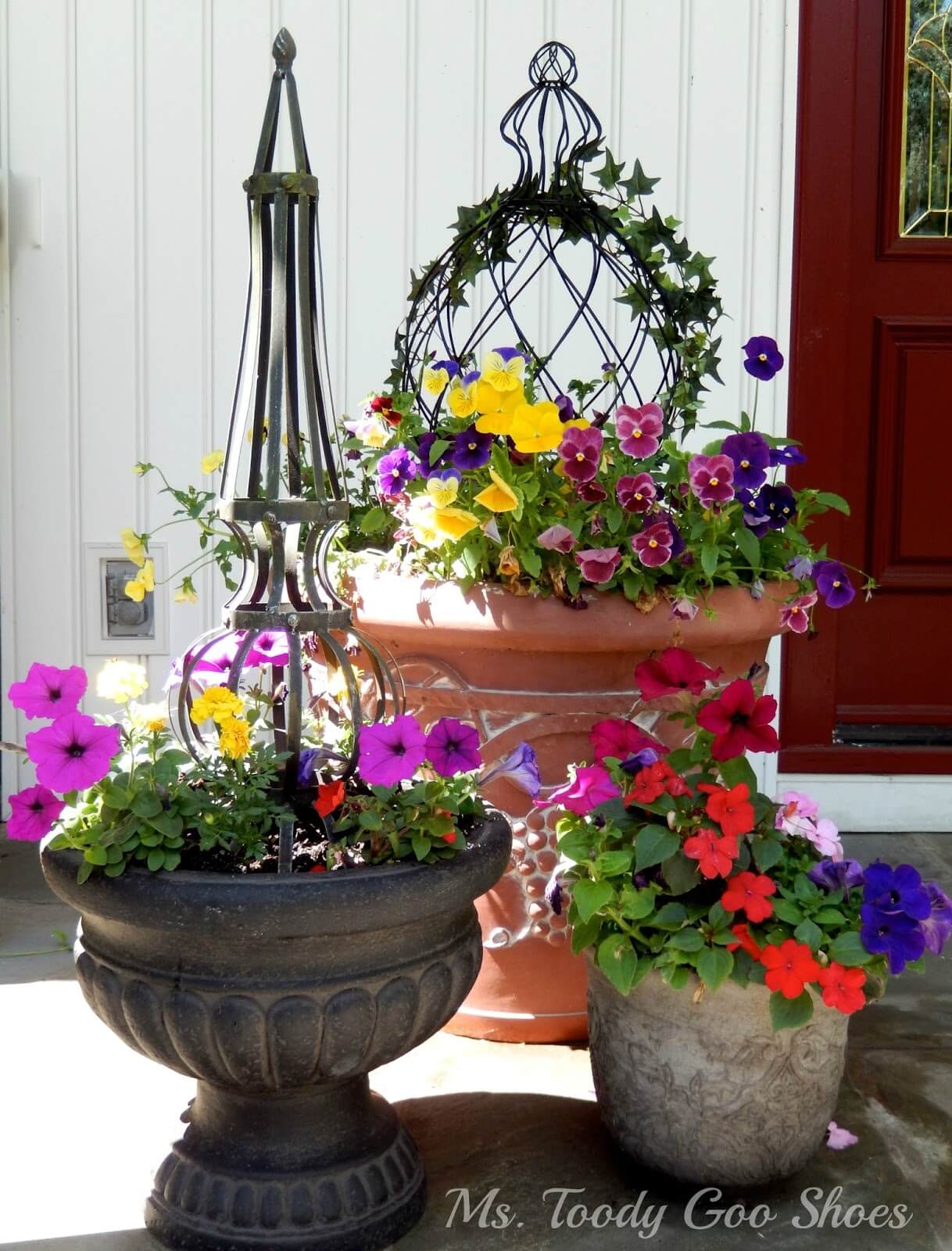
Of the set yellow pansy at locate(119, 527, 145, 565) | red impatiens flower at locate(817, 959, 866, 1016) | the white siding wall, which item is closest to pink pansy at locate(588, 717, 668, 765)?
red impatiens flower at locate(817, 959, 866, 1016)

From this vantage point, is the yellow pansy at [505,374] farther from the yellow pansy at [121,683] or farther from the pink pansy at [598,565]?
the yellow pansy at [121,683]

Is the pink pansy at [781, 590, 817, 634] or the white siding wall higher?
the white siding wall

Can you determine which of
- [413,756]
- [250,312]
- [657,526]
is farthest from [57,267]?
[413,756]

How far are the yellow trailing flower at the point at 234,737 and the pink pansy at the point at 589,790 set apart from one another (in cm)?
44

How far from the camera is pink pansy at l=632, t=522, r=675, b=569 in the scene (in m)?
1.88

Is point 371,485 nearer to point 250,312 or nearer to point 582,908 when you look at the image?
point 250,312

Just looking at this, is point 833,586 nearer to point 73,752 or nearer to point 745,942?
point 745,942

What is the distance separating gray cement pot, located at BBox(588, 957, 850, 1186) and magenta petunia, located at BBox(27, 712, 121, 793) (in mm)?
706

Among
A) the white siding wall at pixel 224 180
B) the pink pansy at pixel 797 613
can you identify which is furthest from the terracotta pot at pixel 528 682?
the white siding wall at pixel 224 180

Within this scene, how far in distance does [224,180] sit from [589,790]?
2034mm

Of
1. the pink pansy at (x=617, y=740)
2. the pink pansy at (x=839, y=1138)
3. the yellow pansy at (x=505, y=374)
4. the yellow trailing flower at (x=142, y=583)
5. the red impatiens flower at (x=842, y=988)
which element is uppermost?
the yellow pansy at (x=505, y=374)

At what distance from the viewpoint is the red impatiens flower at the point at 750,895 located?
1554 mm

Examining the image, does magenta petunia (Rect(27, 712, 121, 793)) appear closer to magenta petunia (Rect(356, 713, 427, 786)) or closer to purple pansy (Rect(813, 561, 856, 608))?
magenta petunia (Rect(356, 713, 427, 786))

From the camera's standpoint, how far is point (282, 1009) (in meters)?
1.43
